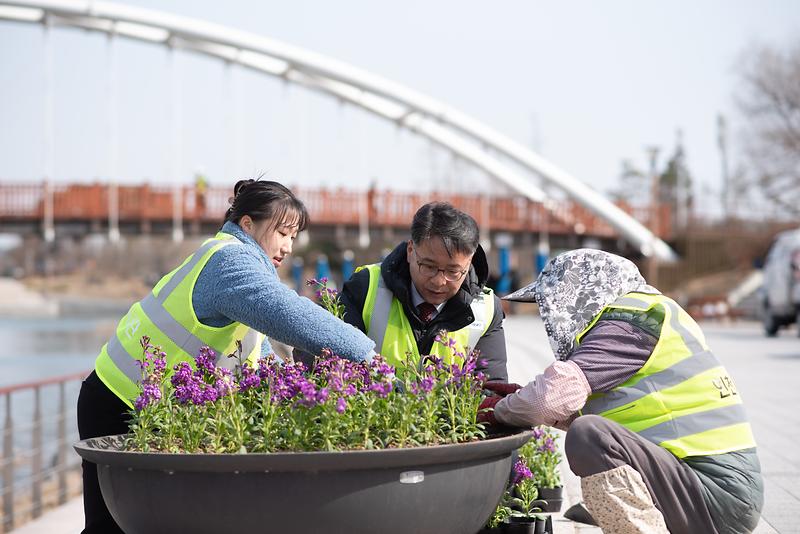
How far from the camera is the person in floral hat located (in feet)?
9.58

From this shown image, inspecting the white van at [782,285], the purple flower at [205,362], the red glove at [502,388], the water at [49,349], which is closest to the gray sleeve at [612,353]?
the red glove at [502,388]

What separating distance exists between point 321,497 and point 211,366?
20.4 inches

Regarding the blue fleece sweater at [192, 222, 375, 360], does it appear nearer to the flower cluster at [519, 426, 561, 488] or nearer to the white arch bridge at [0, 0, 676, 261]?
the flower cluster at [519, 426, 561, 488]

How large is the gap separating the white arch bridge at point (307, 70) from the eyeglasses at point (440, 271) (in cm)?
2839

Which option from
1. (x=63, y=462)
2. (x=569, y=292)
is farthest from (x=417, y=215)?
(x=63, y=462)

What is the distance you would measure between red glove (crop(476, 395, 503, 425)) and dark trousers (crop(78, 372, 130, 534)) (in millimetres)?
1147

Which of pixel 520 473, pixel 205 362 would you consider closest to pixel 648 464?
pixel 520 473

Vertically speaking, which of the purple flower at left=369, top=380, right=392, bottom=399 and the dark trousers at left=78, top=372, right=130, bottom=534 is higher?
the purple flower at left=369, top=380, right=392, bottom=399

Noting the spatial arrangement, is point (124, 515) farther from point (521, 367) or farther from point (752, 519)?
point (521, 367)

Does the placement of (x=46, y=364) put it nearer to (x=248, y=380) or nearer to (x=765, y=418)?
(x=765, y=418)

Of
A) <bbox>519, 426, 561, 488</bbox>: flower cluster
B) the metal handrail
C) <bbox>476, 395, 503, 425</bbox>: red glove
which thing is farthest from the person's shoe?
the metal handrail

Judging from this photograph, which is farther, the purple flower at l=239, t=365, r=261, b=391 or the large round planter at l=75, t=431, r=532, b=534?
the purple flower at l=239, t=365, r=261, b=391

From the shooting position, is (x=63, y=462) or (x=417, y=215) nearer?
(x=417, y=215)

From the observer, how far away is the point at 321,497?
247 cm
